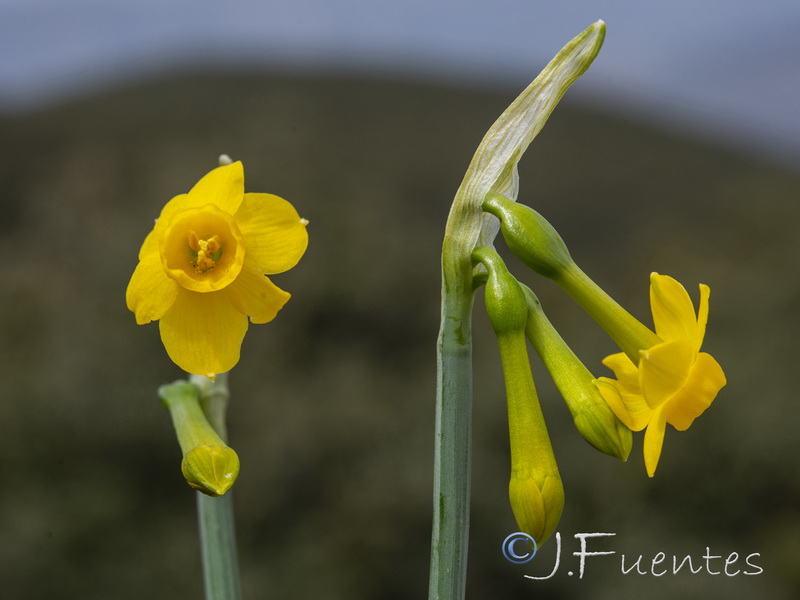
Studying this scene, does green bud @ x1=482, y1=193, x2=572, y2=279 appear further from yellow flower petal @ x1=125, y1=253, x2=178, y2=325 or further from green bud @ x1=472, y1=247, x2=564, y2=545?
yellow flower petal @ x1=125, y1=253, x2=178, y2=325

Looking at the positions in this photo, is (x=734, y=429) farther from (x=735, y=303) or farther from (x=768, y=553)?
(x=735, y=303)

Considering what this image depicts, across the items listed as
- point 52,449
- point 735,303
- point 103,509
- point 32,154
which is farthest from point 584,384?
point 32,154

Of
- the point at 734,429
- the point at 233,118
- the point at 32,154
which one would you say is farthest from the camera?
the point at 233,118

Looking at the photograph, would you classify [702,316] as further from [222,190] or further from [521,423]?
[222,190]

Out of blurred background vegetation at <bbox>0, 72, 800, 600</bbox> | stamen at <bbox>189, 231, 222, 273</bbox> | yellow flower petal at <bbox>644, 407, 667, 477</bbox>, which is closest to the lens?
yellow flower petal at <bbox>644, 407, 667, 477</bbox>

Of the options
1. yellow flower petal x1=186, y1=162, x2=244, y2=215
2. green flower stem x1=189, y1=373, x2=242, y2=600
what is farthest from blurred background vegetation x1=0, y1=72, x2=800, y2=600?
yellow flower petal x1=186, y1=162, x2=244, y2=215

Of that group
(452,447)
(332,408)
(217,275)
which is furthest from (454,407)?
(332,408)

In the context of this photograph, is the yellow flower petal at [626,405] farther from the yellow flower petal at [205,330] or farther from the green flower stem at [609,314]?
the yellow flower petal at [205,330]
